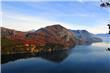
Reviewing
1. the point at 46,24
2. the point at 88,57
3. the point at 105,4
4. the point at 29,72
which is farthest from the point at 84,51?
the point at 105,4

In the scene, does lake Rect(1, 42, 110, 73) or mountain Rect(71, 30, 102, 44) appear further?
mountain Rect(71, 30, 102, 44)

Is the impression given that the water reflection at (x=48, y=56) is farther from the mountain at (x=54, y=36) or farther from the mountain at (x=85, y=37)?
the mountain at (x=85, y=37)

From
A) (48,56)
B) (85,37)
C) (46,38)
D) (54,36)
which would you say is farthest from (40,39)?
(85,37)

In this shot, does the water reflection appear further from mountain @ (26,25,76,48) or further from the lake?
mountain @ (26,25,76,48)

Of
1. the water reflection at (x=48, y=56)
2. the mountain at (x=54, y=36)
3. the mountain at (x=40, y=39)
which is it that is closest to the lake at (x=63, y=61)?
the water reflection at (x=48, y=56)

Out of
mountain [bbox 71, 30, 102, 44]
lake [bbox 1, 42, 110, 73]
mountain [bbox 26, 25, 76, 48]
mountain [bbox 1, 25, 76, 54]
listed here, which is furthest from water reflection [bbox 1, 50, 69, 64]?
mountain [bbox 71, 30, 102, 44]

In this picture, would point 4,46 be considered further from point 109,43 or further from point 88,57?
point 109,43
